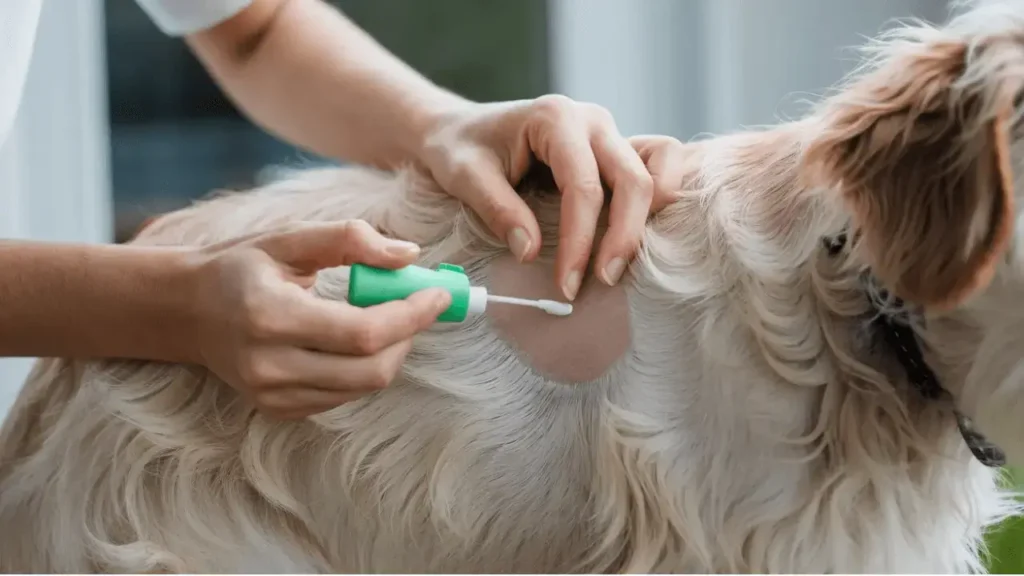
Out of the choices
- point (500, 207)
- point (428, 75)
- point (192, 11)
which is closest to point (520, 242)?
point (500, 207)

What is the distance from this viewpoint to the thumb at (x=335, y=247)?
78 cm

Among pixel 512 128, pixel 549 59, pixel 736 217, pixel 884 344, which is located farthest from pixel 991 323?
pixel 549 59

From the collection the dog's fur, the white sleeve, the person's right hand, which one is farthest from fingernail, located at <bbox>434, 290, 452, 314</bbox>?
the white sleeve

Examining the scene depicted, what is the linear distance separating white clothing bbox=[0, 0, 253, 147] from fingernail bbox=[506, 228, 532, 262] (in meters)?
0.47

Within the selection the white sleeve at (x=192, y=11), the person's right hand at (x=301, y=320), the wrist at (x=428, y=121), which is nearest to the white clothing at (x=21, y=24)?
the white sleeve at (x=192, y=11)

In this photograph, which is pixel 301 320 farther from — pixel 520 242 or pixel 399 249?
pixel 520 242

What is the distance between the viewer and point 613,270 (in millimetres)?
870

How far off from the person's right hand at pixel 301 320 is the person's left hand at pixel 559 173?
0.12 m

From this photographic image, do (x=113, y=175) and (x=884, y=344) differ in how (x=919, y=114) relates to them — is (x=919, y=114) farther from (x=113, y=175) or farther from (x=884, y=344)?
(x=113, y=175)

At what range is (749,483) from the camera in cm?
84

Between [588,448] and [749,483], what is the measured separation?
13cm

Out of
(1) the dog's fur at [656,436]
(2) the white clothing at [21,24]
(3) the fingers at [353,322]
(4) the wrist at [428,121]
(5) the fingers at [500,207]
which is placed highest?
(2) the white clothing at [21,24]

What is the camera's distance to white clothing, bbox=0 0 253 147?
3.41 feet

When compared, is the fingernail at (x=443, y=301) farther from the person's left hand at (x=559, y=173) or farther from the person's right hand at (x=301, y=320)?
the person's left hand at (x=559, y=173)
